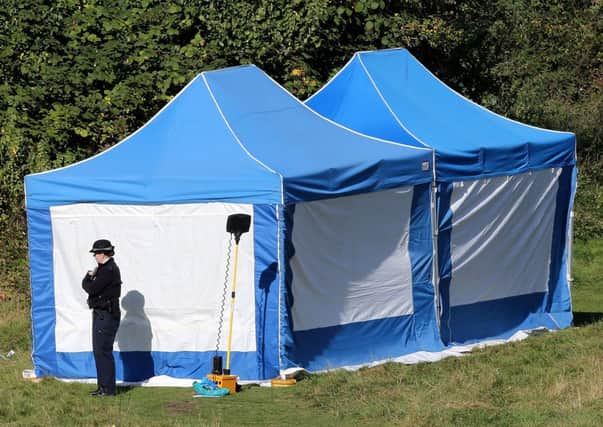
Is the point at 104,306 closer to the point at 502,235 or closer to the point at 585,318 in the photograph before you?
the point at 502,235

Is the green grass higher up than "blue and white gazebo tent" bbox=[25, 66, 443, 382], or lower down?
lower down

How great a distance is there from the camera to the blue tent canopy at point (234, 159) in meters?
11.8

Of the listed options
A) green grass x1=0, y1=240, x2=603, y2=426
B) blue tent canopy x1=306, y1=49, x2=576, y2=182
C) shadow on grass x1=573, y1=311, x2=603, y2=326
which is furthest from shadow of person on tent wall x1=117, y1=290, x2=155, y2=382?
shadow on grass x1=573, y1=311, x2=603, y2=326

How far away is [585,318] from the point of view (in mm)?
15961

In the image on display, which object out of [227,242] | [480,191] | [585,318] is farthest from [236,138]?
[585,318]

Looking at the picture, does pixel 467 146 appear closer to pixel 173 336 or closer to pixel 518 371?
pixel 518 371

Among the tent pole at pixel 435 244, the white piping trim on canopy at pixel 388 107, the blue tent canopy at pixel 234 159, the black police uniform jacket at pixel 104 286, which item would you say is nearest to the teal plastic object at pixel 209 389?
the black police uniform jacket at pixel 104 286

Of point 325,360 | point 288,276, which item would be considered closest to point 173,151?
point 288,276

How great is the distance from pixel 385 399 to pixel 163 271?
2743mm

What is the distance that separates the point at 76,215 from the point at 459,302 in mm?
4480

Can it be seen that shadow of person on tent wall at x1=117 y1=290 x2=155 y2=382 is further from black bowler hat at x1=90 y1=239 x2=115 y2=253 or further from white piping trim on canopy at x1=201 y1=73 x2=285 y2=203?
white piping trim on canopy at x1=201 y1=73 x2=285 y2=203

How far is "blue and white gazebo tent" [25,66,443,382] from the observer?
11.8 meters

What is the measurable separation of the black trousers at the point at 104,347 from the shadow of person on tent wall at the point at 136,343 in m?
0.62

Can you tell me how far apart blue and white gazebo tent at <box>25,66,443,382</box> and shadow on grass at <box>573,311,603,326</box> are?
3435 mm
